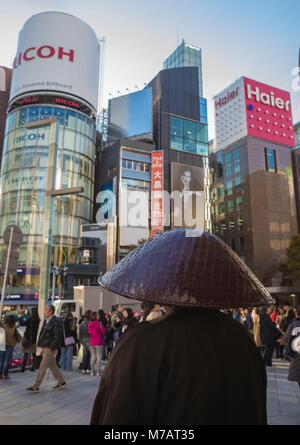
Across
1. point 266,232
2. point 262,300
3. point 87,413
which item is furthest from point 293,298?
point 262,300

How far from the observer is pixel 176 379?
1.11 meters

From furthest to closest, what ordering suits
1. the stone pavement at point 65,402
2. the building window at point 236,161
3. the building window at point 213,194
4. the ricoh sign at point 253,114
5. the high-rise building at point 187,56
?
the high-rise building at point 187,56 < the building window at point 213,194 < the ricoh sign at point 253,114 < the building window at point 236,161 < the stone pavement at point 65,402

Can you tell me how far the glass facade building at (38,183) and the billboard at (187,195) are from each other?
14.1 m

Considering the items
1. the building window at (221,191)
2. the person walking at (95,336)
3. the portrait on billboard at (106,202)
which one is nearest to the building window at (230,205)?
the building window at (221,191)

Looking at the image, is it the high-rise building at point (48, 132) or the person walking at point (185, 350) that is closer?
the person walking at point (185, 350)

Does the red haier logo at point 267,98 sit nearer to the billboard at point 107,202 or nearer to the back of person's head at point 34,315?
the billboard at point 107,202

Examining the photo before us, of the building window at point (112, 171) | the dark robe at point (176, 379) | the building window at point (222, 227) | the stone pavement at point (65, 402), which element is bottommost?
the stone pavement at point (65, 402)

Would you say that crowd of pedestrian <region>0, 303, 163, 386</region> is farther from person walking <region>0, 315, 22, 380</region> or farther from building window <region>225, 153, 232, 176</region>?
building window <region>225, 153, 232, 176</region>

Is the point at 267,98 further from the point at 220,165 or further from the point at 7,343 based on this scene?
the point at 7,343

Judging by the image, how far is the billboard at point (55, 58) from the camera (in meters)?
51.1

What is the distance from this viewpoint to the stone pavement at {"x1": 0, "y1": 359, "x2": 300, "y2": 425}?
17.9ft

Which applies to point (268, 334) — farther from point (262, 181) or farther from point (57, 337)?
Answer: point (262, 181)

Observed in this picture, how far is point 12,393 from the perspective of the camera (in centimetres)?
744

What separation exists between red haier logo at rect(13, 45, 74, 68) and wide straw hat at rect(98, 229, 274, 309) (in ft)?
188
